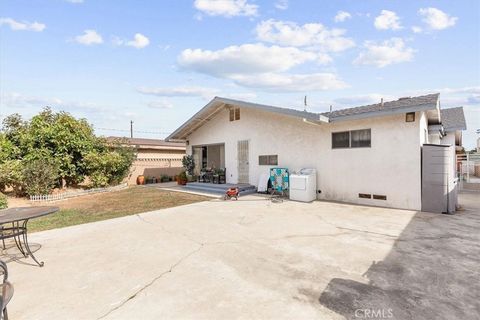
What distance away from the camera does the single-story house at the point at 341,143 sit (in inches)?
330

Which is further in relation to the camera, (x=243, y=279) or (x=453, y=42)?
(x=453, y=42)

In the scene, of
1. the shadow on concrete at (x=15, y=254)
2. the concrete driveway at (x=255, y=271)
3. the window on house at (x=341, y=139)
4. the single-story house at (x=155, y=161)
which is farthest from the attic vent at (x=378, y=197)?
the single-story house at (x=155, y=161)

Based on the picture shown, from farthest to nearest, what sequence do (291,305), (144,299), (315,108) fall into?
(315,108), (144,299), (291,305)

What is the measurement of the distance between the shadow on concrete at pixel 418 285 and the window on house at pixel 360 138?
4.57 m

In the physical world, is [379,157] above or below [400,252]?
above

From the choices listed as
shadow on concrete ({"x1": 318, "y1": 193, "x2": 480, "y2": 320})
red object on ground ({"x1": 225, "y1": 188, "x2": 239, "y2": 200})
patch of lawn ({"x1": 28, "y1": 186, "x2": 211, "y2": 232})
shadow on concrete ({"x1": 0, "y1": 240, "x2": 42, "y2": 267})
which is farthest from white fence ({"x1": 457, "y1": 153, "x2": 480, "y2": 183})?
shadow on concrete ({"x1": 0, "y1": 240, "x2": 42, "y2": 267})

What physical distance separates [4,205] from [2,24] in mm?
6058

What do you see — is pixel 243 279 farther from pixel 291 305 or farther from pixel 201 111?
pixel 201 111

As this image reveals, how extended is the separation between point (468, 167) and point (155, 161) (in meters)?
20.9

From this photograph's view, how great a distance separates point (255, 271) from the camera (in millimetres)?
3908

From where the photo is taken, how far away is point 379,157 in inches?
353

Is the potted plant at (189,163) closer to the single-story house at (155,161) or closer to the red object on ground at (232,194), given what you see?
the single-story house at (155,161)

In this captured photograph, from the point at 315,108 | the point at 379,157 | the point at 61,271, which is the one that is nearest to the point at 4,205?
the point at 61,271

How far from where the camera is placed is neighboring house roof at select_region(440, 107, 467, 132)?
14.6 meters
